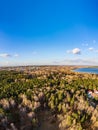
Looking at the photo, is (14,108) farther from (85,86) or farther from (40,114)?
(85,86)

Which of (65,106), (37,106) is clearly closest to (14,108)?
(37,106)

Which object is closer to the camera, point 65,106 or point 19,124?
point 19,124

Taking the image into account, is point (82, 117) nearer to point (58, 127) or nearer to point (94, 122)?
point (94, 122)

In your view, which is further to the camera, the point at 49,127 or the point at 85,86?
the point at 85,86

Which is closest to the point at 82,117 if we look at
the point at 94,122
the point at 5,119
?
the point at 94,122

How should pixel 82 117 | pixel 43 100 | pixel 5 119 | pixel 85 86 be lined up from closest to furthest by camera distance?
pixel 5 119
pixel 82 117
pixel 43 100
pixel 85 86

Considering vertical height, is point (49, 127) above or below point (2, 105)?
below

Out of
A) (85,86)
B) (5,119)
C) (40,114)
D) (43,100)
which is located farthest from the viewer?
(85,86)

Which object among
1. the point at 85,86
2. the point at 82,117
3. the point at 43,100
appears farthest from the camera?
the point at 85,86

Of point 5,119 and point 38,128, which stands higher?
point 5,119
